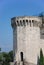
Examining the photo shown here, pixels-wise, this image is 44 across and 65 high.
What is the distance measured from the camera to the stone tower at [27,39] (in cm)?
2969

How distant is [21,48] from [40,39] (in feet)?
6.23

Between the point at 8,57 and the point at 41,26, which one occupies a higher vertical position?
the point at 41,26

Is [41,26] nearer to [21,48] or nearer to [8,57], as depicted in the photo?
[21,48]

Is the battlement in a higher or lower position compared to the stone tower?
higher

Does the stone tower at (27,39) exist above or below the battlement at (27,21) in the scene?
below

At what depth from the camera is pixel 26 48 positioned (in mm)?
29656

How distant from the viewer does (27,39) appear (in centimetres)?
2966

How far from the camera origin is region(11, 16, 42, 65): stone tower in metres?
29.7

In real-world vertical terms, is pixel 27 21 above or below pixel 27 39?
above

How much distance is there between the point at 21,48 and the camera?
97.7ft

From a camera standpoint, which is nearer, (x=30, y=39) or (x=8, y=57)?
(x=30, y=39)

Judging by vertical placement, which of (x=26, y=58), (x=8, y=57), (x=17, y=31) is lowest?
(x=8, y=57)

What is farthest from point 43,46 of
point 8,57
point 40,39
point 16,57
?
point 8,57

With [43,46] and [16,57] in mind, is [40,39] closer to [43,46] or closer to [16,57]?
[43,46]
